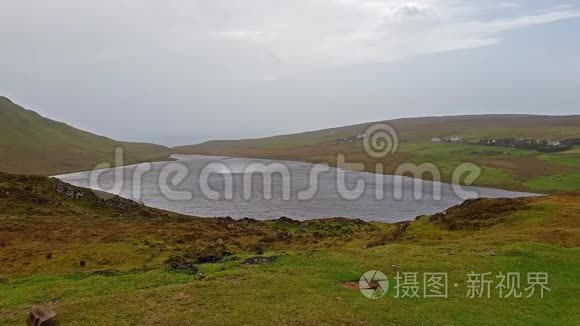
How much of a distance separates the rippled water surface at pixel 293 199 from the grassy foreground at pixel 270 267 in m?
37.4

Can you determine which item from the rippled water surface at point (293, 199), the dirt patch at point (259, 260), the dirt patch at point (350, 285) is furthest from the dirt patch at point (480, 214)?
the rippled water surface at point (293, 199)

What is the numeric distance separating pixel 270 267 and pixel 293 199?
7464 centimetres

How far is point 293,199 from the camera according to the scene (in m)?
101

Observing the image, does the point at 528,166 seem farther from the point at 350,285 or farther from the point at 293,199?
the point at 350,285

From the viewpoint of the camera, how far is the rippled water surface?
281ft

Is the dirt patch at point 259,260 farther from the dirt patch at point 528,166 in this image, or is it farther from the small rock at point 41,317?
the dirt patch at point 528,166

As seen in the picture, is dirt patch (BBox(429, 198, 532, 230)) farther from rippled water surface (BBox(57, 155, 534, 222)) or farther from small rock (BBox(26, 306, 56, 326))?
rippled water surface (BBox(57, 155, 534, 222))

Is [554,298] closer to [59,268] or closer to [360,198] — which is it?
[59,268]

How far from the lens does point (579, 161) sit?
13812 centimetres

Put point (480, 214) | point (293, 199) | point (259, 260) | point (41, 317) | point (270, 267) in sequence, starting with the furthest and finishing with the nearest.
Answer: point (293, 199) < point (480, 214) < point (259, 260) < point (270, 267) < point (41, 317)

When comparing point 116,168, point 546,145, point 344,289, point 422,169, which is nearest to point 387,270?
point 344,289

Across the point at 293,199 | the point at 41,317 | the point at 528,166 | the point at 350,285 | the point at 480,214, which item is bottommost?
the point at 293,199

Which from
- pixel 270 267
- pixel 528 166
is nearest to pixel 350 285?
pixel 270 267

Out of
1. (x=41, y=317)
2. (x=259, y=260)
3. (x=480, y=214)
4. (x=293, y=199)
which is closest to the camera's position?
(x=41, y=317)
